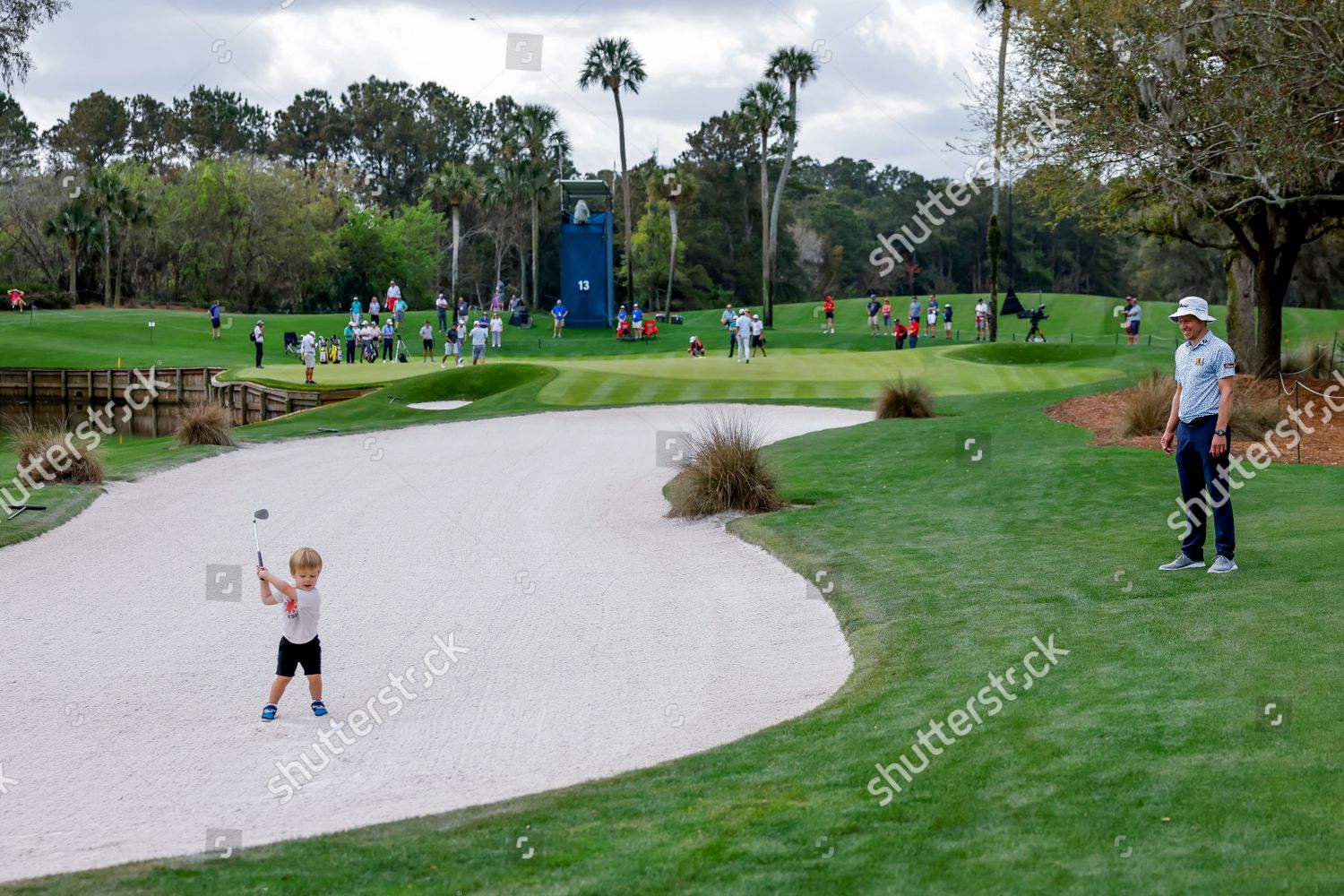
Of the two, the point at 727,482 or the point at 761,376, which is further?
the point at 761,376

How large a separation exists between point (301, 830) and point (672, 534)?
10.4 meters

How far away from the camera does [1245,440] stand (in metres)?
20.4

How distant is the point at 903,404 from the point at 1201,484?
655 inches

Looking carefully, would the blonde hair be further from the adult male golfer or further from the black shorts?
the adult male golfer

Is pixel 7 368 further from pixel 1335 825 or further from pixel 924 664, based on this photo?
pixel 1335 825

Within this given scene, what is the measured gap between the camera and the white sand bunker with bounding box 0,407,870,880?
308 inches

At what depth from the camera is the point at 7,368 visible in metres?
46.1

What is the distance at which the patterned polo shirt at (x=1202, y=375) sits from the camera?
11242 millimetres

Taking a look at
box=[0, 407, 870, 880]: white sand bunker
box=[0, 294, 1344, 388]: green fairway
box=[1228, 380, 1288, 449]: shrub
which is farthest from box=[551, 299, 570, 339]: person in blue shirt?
box=[1228, 380, 1288, 449]: shrub

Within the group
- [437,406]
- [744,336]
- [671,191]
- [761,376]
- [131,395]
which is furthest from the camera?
[671,191]

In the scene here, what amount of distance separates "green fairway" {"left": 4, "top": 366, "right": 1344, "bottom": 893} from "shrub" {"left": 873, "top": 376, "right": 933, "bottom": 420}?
15340 mm

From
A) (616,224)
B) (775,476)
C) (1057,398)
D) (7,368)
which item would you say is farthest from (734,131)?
(775,476)

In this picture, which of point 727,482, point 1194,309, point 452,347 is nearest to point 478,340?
point 452,347

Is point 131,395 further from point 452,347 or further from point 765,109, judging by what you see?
point 765,109
